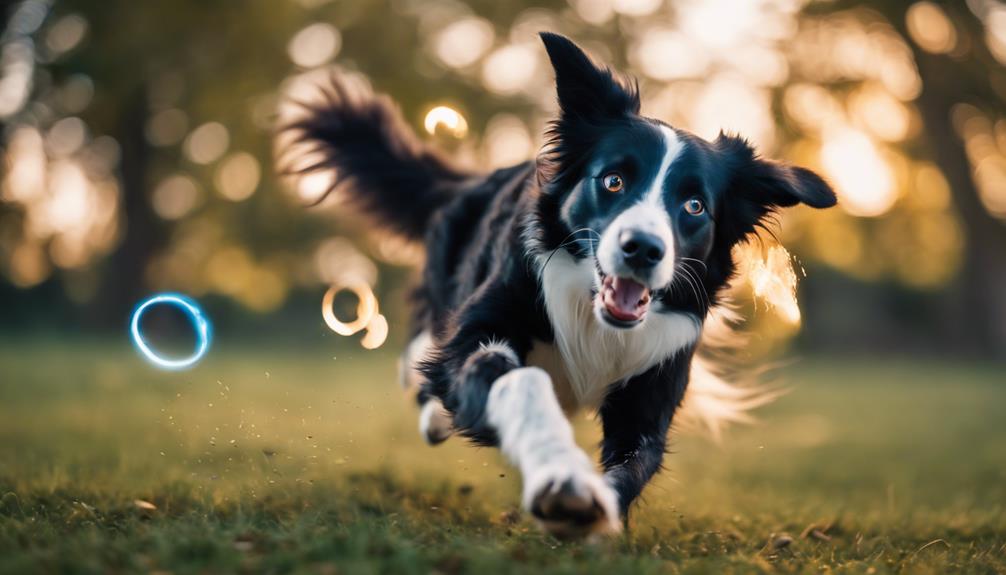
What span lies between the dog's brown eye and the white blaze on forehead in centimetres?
13

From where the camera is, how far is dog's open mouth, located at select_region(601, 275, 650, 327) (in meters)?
3.84

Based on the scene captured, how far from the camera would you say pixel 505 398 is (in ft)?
11.3

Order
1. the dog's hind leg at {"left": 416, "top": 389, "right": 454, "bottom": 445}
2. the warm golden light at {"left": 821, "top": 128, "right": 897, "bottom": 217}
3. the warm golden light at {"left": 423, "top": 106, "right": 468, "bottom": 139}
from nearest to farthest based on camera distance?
the dog's hind leg at {"left": 416, "top": 389, "right": 454, "bottom": 445}, the warm golden light at {"left": 423, "top": 106, "right": 468, "bottom": 139}, the warm golden light at {"left": 821, "top": 128, "right": 897, "bottom": 217}

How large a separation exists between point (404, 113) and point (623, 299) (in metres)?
14.2

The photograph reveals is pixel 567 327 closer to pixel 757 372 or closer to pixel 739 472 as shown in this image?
pixel 757 372

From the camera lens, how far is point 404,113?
17.5 m

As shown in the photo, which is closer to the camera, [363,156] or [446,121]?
[446,121]

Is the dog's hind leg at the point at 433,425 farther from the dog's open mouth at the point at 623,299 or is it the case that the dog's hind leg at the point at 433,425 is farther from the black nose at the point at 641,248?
the black nose at the point at 641,248

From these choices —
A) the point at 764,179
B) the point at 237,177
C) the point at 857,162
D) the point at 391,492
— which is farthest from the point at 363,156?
the point at 237,177

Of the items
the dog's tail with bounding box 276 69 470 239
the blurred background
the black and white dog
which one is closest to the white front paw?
the black and white dog

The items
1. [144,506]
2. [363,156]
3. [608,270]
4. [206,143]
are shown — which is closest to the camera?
[608,270]

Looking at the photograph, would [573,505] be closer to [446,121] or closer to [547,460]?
[547,460]

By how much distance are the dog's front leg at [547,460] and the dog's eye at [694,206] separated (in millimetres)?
1051

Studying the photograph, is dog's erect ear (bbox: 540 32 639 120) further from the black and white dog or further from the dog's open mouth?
the dog's open mouth
